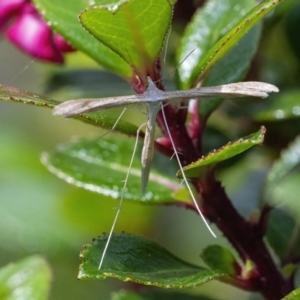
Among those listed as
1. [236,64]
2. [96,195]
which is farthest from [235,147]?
[96,195]

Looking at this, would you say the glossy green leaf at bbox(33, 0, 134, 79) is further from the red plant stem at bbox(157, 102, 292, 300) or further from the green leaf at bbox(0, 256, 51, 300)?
the green leaf at bbox(0, 256, 51, 300)

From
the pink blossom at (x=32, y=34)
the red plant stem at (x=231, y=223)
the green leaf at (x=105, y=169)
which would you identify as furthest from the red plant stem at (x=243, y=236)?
the pink blossom at (x=32, y=34)

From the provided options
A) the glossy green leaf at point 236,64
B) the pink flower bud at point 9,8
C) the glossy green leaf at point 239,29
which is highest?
the pink flower bud at point 9,8

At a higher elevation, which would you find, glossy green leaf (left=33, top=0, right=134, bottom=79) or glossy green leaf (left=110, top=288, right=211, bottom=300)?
glossy green leaf (left=33, top=0, right=134, bottom=79)

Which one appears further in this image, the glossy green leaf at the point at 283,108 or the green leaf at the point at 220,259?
the glossy green leaf at the point at 283,108

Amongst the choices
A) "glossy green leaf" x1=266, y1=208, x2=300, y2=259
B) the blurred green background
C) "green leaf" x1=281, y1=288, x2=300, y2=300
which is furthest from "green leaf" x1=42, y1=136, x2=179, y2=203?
"green leaf" x1=281, y1=288, x2=300, y2=300

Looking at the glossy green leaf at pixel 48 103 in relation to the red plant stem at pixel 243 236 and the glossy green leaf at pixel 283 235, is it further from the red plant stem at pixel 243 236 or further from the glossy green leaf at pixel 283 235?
the glossy green leaf at pixel 283 235

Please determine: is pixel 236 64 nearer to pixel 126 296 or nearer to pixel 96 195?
pixel 126 296
